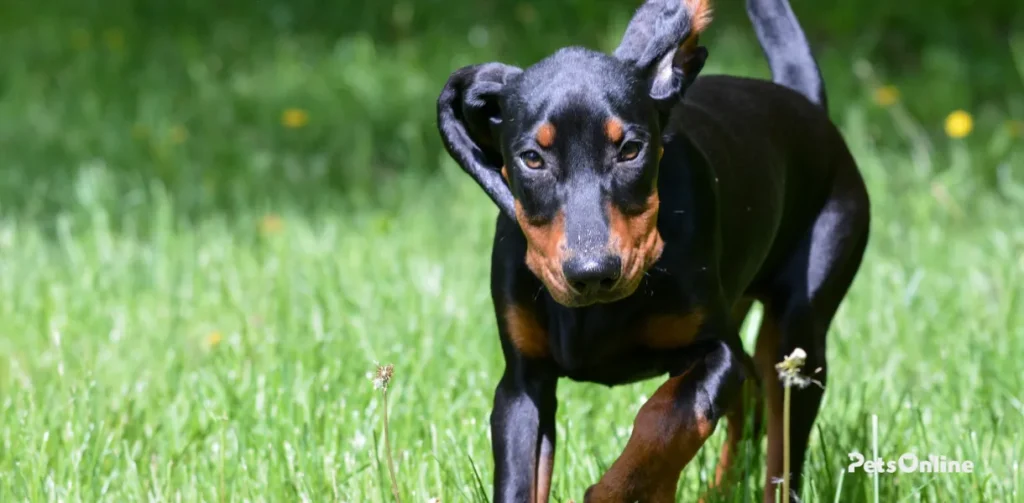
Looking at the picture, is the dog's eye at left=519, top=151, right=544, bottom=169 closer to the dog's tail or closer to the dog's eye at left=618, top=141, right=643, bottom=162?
the dog's eye at left=618, top=141, right=643, bottom=162

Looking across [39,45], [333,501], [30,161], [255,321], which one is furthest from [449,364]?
[39,45]

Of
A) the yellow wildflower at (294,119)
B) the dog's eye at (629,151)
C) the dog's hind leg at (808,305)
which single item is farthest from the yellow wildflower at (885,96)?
the dog's eye at (629,151)

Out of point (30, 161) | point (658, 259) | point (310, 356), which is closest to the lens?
point (658, 259)

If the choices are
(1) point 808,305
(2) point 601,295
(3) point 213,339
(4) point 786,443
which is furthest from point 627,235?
(3) point 213,339

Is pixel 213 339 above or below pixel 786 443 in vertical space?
above

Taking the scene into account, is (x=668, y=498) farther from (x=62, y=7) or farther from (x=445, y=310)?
(x=62, y=7)

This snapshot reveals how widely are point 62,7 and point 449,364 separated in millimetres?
6216

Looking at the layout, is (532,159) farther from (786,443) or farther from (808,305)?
(808,305)

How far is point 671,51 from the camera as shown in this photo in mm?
2787

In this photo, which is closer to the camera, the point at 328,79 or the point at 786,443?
the point at 786,443

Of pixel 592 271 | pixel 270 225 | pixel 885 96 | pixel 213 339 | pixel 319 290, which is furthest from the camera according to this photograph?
pixel 885 96

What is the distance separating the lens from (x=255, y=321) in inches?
191

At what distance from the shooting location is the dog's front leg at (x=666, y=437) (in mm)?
2609

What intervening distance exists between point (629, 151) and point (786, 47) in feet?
4.75
